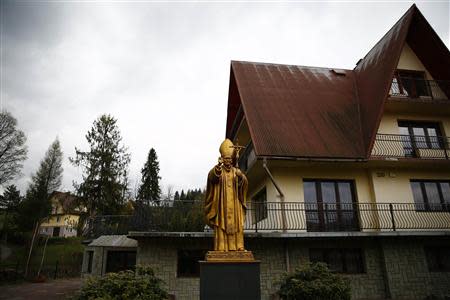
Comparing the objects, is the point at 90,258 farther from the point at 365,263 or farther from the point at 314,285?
the point at 365,263

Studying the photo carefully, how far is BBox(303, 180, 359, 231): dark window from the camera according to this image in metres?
13.0

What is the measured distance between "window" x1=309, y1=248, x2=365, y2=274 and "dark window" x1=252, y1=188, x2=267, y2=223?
2405mm

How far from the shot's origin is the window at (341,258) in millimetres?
12719

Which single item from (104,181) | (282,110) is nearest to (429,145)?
(282,110)

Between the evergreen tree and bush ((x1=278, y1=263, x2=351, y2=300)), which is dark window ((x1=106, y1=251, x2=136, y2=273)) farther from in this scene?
the evergreen tree

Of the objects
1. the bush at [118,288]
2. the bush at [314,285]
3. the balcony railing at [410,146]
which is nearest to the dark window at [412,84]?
the balcony railing at [410,146]

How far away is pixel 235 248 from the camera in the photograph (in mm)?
5855

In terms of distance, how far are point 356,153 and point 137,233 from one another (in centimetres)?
894

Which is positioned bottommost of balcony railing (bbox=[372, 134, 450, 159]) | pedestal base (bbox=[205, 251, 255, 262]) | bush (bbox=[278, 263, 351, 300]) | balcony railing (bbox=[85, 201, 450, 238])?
bush (bbox=[278, 263, 351, 300])

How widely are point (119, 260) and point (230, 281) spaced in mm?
12448

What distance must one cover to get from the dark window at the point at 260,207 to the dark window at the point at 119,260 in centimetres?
641

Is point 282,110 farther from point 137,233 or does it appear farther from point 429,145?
point 137,233

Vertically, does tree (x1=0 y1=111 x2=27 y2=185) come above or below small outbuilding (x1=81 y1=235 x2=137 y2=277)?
above

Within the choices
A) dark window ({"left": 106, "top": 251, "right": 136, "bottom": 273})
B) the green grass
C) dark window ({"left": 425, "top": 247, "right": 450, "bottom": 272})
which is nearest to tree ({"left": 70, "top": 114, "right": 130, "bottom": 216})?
the green grass
